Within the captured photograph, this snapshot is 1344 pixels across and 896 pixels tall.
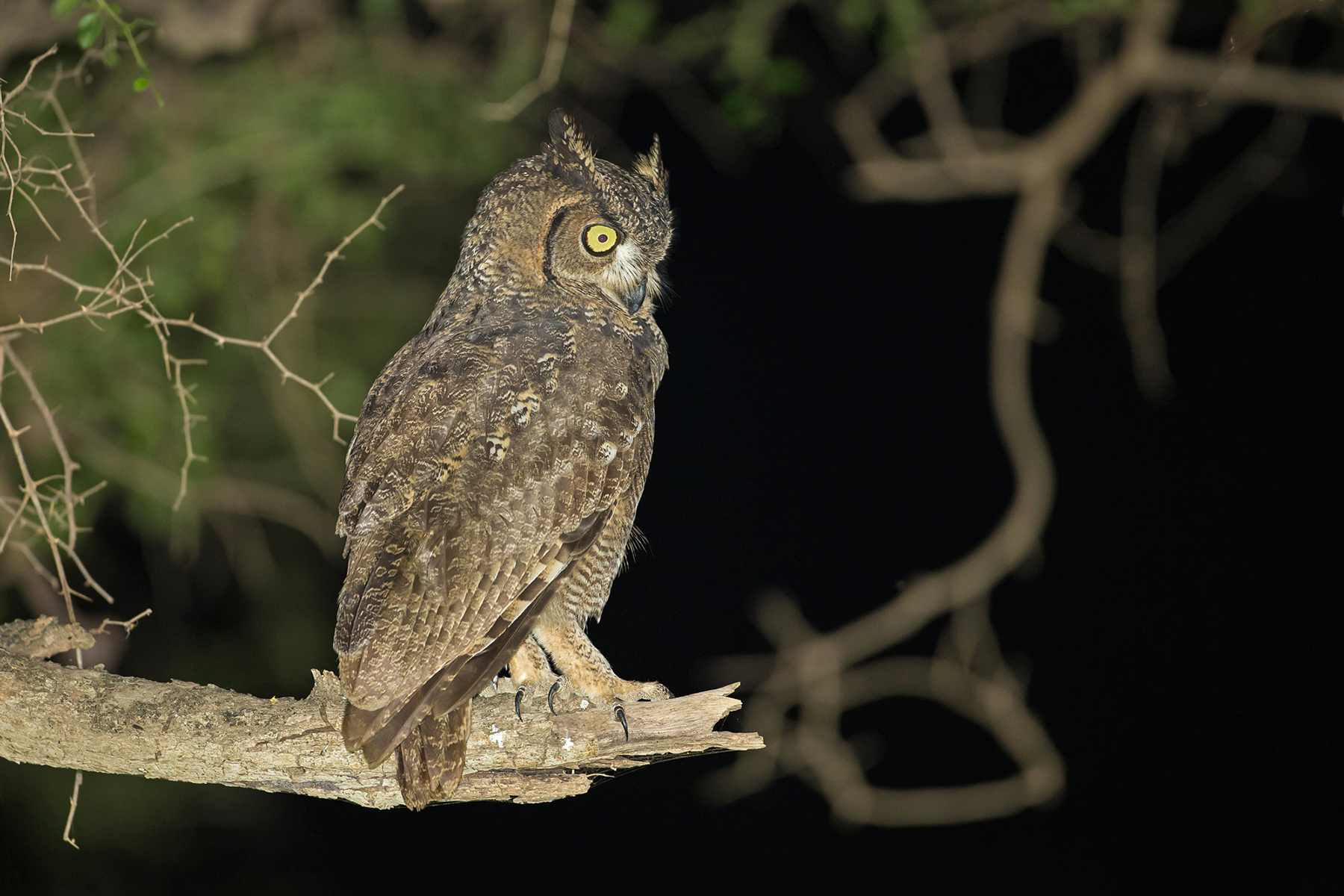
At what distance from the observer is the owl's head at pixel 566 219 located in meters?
1.73

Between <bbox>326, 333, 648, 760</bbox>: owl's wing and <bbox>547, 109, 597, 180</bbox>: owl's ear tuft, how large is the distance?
0.33 m

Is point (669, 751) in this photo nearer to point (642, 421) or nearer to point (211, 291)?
point (642, 421)

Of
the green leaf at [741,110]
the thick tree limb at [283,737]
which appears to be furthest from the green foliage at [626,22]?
the thick tree limb at [283,737]

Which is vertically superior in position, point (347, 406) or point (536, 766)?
point (347, 406)

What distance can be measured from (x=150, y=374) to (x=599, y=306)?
166 centimetres

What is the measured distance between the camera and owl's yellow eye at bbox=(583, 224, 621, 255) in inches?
69.4

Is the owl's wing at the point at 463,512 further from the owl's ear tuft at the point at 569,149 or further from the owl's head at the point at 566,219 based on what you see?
the owl's ear tuft at the point at 569,149

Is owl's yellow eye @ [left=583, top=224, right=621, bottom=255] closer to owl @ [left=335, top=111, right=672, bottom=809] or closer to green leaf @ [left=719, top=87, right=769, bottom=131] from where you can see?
owl @ [left=335, top=111, right=672, bottom=809]

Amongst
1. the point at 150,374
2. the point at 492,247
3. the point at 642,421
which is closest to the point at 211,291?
the point at 150,374

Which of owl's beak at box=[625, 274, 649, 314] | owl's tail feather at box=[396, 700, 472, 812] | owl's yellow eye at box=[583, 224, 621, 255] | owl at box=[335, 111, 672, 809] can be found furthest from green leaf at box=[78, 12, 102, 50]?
owl's tail feather at box=[396, 700, 472, 812]

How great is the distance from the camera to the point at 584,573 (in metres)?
1.63

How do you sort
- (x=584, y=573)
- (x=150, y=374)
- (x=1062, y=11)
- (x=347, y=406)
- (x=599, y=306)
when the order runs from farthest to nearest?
(x=150, y=374)
(x=347, y=406)
(x=1062, y=11)
(x=599, y=306)
(x=584, y=573)

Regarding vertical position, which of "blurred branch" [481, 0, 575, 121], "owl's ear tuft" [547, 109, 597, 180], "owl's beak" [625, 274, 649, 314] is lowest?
"owl's beak" [625, 274, 649, 314]

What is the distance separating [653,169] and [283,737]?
41.0 inches
